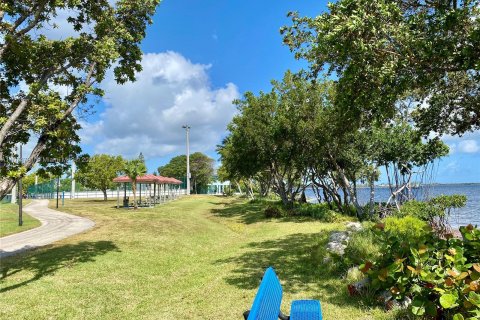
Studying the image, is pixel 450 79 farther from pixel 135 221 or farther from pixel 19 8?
pixel 135 221

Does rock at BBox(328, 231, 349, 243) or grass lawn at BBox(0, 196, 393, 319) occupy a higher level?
rock at BBox(328, 231, 349, 243)

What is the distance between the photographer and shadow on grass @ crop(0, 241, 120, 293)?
1067 centimetres

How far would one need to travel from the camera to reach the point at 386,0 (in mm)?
7379

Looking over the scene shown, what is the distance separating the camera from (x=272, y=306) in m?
3.72

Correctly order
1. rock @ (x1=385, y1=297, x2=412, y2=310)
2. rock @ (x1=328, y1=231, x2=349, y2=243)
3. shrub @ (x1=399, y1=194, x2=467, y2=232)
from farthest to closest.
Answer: shrub @ (x1=399, y1=194, x2=467, y2=232)
rock @ (x1=328, y1=231, x2=349, y2=243)
rock @ (x1=385, y1=297, x2=412, y2=310)

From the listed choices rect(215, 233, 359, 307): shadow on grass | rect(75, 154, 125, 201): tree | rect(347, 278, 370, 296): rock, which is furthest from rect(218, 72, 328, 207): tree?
rect(75, 154, 125, 201): tree

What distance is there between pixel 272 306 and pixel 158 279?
24.8 ft

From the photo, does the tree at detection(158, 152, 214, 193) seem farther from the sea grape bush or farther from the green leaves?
the green leaves

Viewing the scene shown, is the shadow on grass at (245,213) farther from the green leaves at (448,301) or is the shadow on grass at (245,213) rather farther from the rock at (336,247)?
the green leaves at (448,301)

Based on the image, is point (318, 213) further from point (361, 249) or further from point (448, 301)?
point (448, 301)

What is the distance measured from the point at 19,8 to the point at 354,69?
8180mm

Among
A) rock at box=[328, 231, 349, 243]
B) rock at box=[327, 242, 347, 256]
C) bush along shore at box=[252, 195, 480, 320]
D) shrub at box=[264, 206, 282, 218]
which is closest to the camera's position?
bush along shore at box=[252, 195, 480, 320]

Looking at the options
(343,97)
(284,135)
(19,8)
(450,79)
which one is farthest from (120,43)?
(284,135)

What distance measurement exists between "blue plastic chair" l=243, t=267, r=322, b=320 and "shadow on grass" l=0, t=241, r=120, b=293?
313 inches
